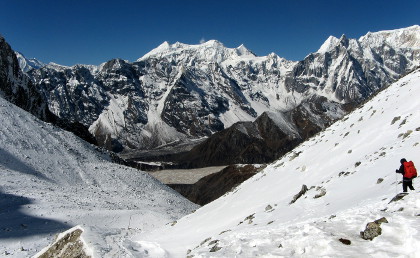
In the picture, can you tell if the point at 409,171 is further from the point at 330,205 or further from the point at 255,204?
the point at 255,204

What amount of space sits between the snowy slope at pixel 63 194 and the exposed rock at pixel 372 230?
30.0 ft

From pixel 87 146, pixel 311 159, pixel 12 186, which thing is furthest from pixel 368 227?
pixel 87 146

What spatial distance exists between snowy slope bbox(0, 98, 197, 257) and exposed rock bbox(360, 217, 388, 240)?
9134 millimetres

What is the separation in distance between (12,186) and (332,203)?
1623 inches

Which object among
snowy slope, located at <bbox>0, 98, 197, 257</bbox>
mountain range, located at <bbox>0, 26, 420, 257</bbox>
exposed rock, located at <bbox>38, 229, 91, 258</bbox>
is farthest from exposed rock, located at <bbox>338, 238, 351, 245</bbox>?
exposed rock, located at <bbox>38, 229, 91, 258</bbox>

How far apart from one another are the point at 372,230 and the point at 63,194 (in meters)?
44.7

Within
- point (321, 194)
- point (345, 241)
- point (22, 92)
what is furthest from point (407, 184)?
point (22, 92)

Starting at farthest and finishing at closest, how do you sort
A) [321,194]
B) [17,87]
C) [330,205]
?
[17,87], [321,194], [330,205]

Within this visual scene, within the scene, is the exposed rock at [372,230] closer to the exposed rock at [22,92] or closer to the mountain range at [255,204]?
the mountain range at [255,204]

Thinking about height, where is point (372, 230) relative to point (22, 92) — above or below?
below

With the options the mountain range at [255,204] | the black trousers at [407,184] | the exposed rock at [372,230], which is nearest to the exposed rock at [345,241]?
the mountain range at [255,204]

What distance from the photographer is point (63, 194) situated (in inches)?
1949

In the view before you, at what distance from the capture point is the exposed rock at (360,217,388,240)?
11.6 meters

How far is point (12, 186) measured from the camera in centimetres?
4709
